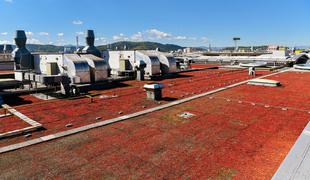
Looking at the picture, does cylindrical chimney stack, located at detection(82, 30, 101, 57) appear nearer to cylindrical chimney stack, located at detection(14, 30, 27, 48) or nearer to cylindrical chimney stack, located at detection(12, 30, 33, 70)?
cylindrical chimney stack, located at detection(12, 30, 33, 70)

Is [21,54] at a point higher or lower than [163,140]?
higher

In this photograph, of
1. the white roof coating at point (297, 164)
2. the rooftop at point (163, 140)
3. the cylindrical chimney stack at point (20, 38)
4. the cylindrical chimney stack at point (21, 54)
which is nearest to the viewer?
the white roof coating at point (297, 164)

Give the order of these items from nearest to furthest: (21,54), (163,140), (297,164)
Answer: (297,164) < (163,140) < (21,54)

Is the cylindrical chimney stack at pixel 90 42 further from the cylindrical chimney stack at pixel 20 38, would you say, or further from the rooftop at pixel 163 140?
the rooftop at pixel 163 140

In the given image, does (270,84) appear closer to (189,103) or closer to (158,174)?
(189,103)

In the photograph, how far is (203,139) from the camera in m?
11.7

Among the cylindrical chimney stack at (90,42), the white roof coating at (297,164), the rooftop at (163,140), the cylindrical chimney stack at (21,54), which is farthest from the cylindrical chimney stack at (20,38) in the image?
the white roof coating at (297,164)

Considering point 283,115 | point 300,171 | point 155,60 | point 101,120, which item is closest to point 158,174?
point 300,171

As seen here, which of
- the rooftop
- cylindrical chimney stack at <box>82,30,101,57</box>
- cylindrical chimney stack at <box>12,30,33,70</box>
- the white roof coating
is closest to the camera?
the white roof coating

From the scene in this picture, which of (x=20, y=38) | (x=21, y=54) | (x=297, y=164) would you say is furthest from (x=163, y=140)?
(x=20, y=38)

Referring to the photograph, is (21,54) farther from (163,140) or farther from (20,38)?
(163,140)

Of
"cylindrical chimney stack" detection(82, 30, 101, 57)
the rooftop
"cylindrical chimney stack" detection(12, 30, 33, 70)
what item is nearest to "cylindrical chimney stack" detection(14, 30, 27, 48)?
"cylindrical chimney stack" detection(12, 30, 33, 70)

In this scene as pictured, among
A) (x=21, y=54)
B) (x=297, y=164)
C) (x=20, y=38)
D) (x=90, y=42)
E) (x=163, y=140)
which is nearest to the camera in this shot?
(x=297, y=164)

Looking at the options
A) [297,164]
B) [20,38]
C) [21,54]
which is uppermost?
[20,38]
